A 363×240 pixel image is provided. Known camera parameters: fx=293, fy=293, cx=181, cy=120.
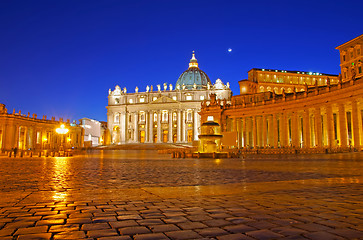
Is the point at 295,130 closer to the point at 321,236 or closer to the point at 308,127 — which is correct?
the point at 308,127

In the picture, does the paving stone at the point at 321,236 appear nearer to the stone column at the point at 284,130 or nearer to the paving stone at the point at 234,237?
the paving stone at the point at 234,237

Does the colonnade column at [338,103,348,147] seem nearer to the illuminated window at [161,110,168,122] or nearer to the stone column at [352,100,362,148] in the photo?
the stone column at [352,100,362,148]

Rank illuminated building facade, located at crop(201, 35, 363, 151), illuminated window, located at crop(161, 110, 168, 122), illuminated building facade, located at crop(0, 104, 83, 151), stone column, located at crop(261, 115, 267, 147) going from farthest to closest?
1. illuminated window, located at crop(161, 110, 168, 122)
2. illuminated building facade, located at crop(0, 104, 83, 151)
3. stone column, located at crop(261, 115, 267, 147)
4. illuminated building facade, located at crop(201, 35, 363, 151)

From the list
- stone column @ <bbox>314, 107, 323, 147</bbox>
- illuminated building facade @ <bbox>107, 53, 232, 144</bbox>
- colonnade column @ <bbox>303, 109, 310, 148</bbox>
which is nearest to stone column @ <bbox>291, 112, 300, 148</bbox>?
colonnade column @ <bbox>303, 109, 310, 148</bbox>

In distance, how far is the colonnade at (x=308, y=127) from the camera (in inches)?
1555

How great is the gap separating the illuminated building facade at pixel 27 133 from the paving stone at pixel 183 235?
60.6 meters

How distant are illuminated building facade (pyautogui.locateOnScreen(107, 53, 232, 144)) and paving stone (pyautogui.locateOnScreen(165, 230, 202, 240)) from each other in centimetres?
10698

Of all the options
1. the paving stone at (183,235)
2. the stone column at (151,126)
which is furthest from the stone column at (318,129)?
the stone column at (151,126)

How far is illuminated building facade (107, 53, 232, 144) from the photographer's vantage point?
115125 mm

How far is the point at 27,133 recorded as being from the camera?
77.2 meters

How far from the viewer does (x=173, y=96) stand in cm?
11981

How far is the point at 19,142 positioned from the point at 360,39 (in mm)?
84800

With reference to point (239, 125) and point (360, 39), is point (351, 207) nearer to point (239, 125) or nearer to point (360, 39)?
point (239, 125)

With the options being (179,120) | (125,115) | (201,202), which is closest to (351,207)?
(201,202)
